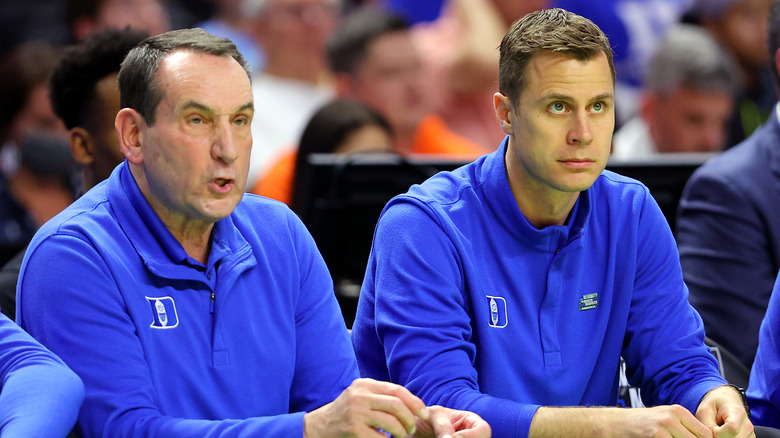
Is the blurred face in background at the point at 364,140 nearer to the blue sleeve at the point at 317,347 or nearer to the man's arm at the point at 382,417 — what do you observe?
the blue sleeve at the point at 317,347

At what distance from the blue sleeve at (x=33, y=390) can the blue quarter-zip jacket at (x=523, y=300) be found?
71 cm

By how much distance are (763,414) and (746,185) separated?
879 millimetres

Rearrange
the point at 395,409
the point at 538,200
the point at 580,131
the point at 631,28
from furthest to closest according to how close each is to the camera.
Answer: the point at 631,28 < the point at 538,200 < the point at 580,131 < the point at 395,409

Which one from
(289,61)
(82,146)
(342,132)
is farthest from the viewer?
(289,61)

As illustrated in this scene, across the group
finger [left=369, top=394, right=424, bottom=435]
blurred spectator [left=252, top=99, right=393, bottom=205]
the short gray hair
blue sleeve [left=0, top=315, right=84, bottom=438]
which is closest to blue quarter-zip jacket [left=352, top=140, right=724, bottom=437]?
finger [left=369, top=394, right=424, bottom=435]

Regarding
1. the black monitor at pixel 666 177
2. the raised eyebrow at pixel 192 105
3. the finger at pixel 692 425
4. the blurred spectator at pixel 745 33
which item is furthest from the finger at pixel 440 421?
the blurred spectator at pixel 745 33

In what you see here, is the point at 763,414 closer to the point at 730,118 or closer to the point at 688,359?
the point at 688,359

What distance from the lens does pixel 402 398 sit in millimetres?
1853

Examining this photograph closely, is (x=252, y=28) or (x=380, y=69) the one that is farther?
(x=252, y=28)

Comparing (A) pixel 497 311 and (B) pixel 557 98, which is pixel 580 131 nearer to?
(B) pixel 557 98

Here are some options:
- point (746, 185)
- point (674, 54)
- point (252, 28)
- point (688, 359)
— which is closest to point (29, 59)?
point (252, 28)

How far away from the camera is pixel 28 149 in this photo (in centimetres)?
502

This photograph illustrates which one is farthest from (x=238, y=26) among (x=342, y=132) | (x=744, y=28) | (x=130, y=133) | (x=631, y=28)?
(x=130, y=133)

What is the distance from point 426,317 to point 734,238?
1.29 meters
